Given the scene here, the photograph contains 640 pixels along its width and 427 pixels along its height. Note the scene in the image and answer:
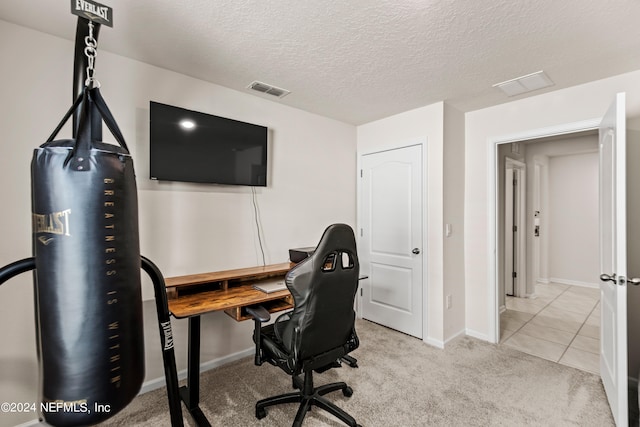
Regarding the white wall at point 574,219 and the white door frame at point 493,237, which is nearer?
the white door frame at point 493,237

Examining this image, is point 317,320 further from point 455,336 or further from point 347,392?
point 455,336

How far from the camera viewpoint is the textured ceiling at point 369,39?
1.63m

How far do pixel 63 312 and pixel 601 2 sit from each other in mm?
2715

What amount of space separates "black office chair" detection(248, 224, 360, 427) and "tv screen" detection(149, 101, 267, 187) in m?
1.20

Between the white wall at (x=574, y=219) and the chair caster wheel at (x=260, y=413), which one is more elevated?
the white wall at (x=574, y=219)

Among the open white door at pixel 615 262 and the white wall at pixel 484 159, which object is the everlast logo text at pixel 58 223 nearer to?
the open white door at pixel 615 262

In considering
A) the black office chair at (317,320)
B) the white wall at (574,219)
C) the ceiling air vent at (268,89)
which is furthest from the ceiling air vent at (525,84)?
the white wall at (574,219)

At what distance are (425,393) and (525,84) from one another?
8.59ft

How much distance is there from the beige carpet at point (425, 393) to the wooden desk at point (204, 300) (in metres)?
0.20

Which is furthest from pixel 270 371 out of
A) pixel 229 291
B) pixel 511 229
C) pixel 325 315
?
pixel 511 229

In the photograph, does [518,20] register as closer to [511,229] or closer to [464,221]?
[464,221]

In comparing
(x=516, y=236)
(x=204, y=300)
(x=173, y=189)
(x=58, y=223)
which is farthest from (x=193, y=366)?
(x=516, y=236)

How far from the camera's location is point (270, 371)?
2.52 metres

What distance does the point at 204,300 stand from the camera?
201 cm
